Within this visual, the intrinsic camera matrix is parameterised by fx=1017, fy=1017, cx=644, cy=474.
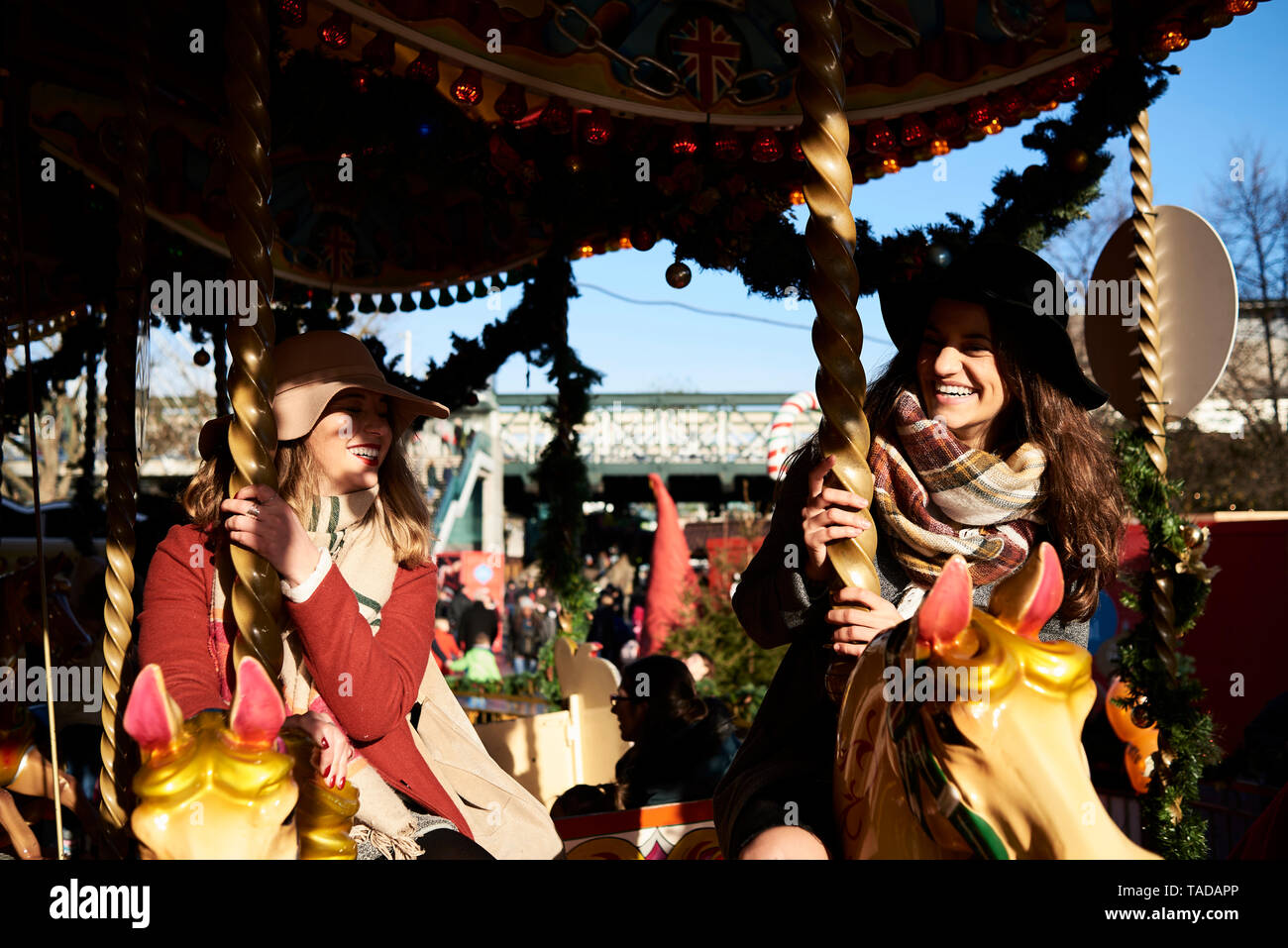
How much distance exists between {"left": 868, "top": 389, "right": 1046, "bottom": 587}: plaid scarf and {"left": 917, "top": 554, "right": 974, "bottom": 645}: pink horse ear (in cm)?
60

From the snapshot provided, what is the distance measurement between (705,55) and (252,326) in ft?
8.75

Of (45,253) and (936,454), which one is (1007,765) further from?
(45,253)

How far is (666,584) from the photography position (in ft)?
34.7

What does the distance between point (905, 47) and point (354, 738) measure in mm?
3200

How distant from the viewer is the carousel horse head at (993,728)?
4.20ft

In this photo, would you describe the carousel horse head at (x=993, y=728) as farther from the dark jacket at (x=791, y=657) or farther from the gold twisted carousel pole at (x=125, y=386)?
the gold twisted carousel pole at (x=125, y=386)

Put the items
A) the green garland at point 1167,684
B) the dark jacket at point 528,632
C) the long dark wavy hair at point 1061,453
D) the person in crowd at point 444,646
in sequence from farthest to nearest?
the dark jacket at point 528,632 → the person in crowd at point 444,646 → the green garland at point 1167,684 → the long dark wavy hair at point 1061,453

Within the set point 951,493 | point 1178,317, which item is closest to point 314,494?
point 951,493

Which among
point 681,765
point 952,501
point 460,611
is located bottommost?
point 460,611

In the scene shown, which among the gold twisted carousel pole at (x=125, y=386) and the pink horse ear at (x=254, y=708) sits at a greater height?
the gold twisted carousel pole at (x=125, y=386)

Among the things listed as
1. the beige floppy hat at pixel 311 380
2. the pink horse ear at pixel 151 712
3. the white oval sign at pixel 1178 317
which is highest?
the white oval sign at pixel 1178 317

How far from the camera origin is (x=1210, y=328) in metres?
3.88
